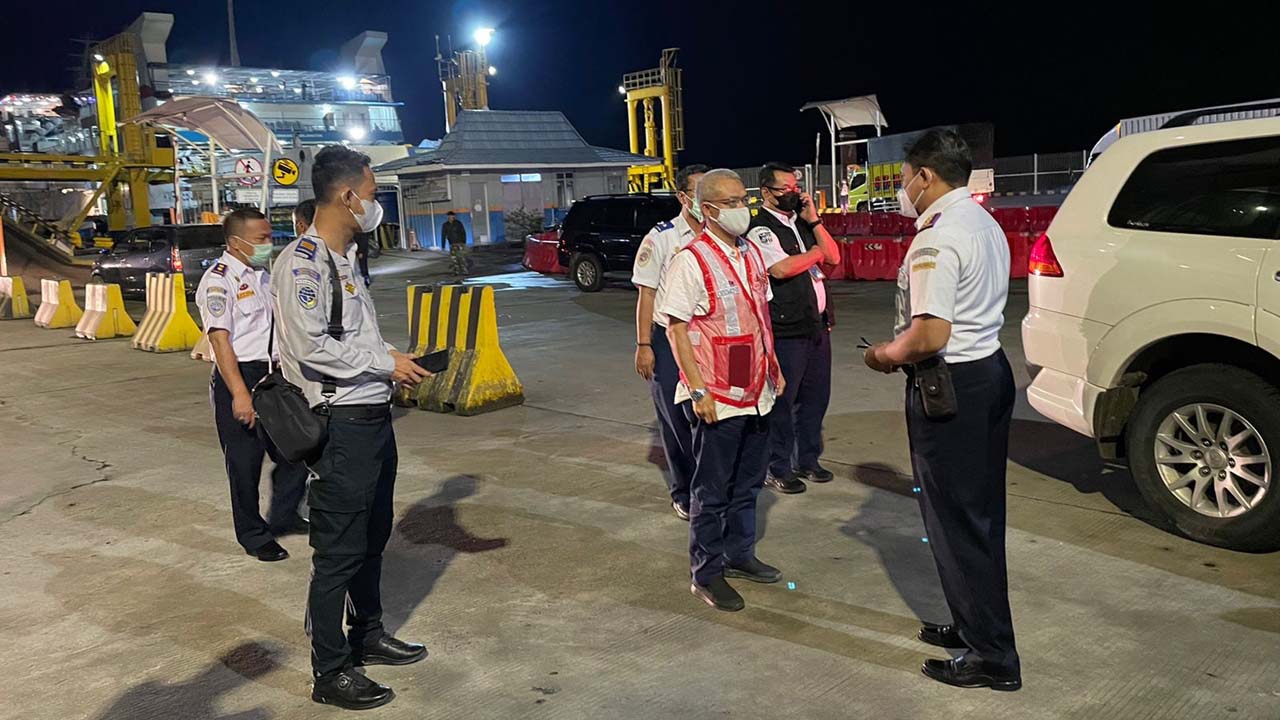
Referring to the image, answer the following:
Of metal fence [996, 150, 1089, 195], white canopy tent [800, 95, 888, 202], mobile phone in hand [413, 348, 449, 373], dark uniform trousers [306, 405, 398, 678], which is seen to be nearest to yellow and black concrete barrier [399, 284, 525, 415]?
mobile phone in hand [413, 348, 449, 373]

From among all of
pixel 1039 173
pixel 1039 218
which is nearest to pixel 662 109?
pixel 1039 173

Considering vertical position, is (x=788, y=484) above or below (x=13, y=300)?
below

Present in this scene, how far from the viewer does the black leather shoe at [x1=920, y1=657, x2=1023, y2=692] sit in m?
3.50

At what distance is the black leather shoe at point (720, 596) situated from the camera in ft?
14.1

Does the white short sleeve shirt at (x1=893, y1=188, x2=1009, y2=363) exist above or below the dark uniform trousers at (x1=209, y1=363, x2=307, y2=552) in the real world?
above

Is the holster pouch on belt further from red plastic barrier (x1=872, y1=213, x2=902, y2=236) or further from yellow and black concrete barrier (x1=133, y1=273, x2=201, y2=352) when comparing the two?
red plastic barrier (x1=872, y1=213, x2=902, y2=236)

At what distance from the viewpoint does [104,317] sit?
1540 centimetres

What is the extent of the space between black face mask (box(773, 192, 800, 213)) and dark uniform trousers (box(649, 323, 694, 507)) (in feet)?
3.69

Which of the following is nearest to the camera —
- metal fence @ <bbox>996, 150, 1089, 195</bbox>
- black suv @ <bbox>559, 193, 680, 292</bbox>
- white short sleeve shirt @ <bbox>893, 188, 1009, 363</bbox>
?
white short sleeve shirt @ <bbox>893, 188, 1009, 363</bbox>

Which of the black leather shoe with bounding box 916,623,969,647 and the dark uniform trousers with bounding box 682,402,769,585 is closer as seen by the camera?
the black leather shoe with bounding box 916,623,969,647

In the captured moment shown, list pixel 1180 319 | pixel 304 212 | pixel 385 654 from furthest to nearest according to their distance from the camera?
pixel 304 212, pixel 1180 319, pixel 385 654

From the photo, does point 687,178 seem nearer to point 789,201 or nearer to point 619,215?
point 789,201

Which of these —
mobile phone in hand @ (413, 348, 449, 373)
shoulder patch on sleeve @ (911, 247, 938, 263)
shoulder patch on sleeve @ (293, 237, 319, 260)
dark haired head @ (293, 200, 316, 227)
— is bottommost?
mobile phone in hand @ (413, 348, 449, 373)

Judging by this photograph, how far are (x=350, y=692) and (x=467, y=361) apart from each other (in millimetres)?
5499
